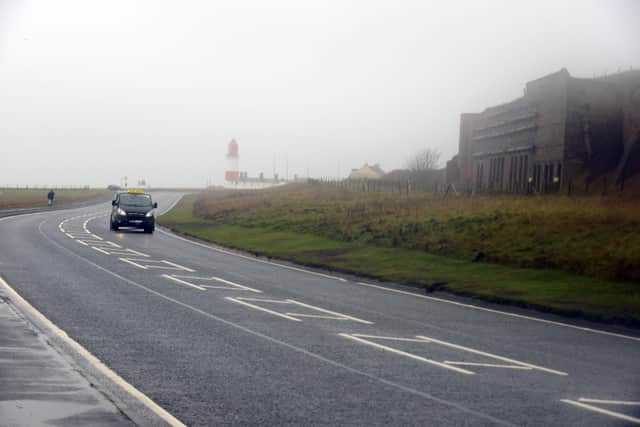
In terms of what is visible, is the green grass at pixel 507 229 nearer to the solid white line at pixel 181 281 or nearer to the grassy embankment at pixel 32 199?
the solid white line at pixel 181 281

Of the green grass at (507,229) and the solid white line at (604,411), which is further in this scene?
the green grass at (507,229)

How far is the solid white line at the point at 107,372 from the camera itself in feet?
22.4

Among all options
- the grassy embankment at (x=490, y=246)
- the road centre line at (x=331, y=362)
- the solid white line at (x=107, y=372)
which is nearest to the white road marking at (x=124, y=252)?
the grassy embankment at (x=490, y=246)

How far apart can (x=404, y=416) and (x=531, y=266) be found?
15.7 meters

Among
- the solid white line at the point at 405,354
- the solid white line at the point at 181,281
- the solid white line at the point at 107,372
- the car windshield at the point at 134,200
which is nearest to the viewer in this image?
the solid white line at the point at 107,372

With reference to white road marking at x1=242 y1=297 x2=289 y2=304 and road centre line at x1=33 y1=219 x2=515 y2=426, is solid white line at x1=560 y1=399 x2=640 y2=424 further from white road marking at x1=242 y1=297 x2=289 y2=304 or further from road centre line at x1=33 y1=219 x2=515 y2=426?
white road marking at x1=242 y1=297 x2=289 y2=304

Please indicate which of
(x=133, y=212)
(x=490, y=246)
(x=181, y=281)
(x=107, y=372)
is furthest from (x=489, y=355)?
(x=133, y=212)

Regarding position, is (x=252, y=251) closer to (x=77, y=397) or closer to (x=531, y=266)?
(x=531, y=266)

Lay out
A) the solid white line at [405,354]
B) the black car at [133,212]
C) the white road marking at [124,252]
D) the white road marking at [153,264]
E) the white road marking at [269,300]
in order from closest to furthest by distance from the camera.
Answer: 1. the solid white line at [405,354]
2. the white road marking at [269,300]
3. the white road marking at [153,264]
4. the white road marking at [124,252]
5. the black car at [133,212]

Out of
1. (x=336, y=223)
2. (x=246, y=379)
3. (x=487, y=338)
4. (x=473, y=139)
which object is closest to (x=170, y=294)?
(x=487, y=338)

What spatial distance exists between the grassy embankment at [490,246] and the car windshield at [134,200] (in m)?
2.70

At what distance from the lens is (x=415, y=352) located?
35.0 feet

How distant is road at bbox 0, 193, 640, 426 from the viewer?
749cm

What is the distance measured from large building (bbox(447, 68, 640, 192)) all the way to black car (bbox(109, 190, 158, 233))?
19548 millimetres
